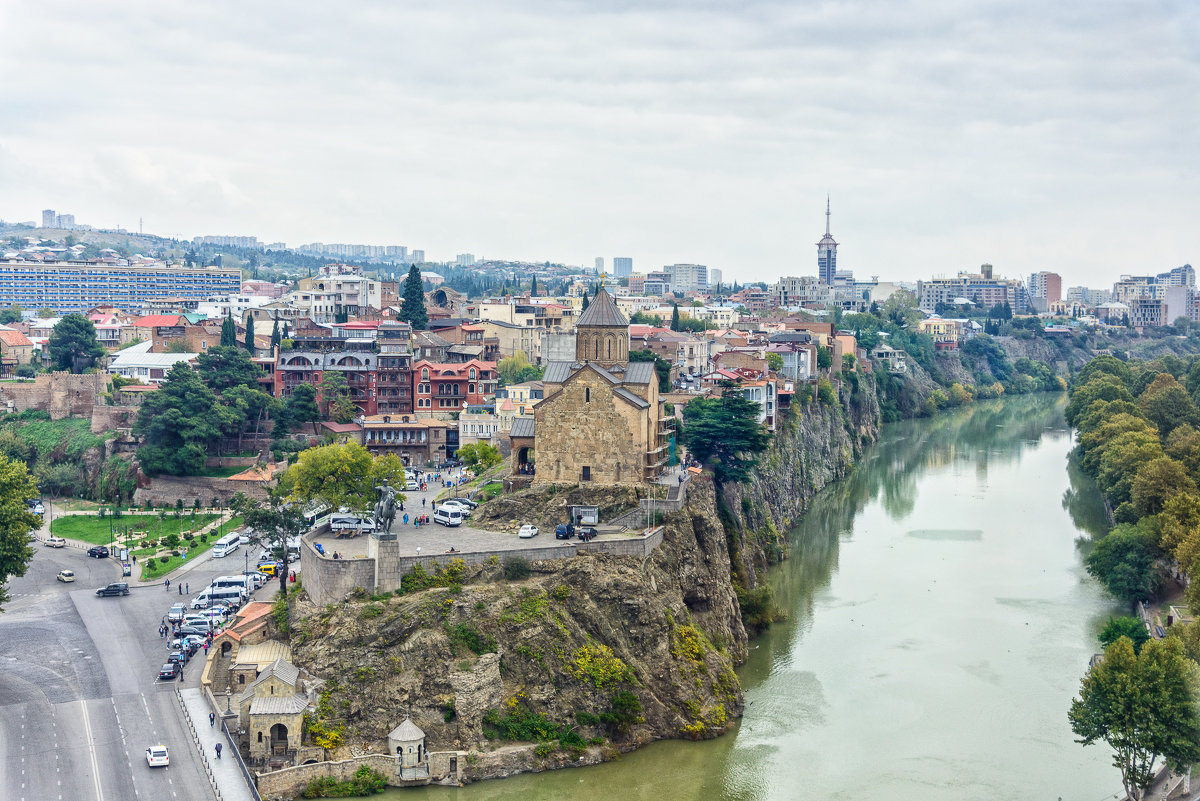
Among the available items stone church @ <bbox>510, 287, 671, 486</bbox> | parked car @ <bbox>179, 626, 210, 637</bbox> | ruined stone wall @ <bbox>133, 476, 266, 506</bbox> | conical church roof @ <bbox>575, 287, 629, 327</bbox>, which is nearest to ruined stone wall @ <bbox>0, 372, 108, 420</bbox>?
ruined stone wall @ <bbox>133, 476, 266, 506</bbox>

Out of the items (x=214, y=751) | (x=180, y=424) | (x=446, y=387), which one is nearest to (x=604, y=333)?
(x=214, y=751)

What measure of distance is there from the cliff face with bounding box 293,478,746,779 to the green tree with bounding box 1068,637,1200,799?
10.3 metres

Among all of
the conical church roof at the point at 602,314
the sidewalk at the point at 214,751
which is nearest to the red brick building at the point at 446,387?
the conical church roof at the point at 602,314

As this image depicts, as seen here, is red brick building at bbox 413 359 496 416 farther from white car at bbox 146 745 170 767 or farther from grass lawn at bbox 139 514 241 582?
white car at bbox 146 745 170 767

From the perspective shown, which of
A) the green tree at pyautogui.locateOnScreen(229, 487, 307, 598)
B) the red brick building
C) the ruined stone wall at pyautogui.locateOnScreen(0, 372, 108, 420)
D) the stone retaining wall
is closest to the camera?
the stone retaining wall

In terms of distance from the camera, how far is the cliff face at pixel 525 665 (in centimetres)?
3400

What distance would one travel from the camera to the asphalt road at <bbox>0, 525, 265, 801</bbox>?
1198 inches

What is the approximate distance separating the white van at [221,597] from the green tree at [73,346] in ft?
126

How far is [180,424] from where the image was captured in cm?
6100

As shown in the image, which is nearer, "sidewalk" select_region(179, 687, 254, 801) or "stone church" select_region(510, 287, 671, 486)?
"sidewalk" select_region(179, 687, 254, 801)

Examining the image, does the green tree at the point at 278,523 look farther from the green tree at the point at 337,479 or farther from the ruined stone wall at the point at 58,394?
the ruined stone wall at the point at 58,394

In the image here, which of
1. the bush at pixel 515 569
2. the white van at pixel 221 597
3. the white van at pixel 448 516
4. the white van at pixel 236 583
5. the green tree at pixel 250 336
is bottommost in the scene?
the white van at pixel 221 597

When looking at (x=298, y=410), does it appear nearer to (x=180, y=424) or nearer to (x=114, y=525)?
(x=180, y=424)

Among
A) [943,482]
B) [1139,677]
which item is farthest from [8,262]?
[1139,677]
